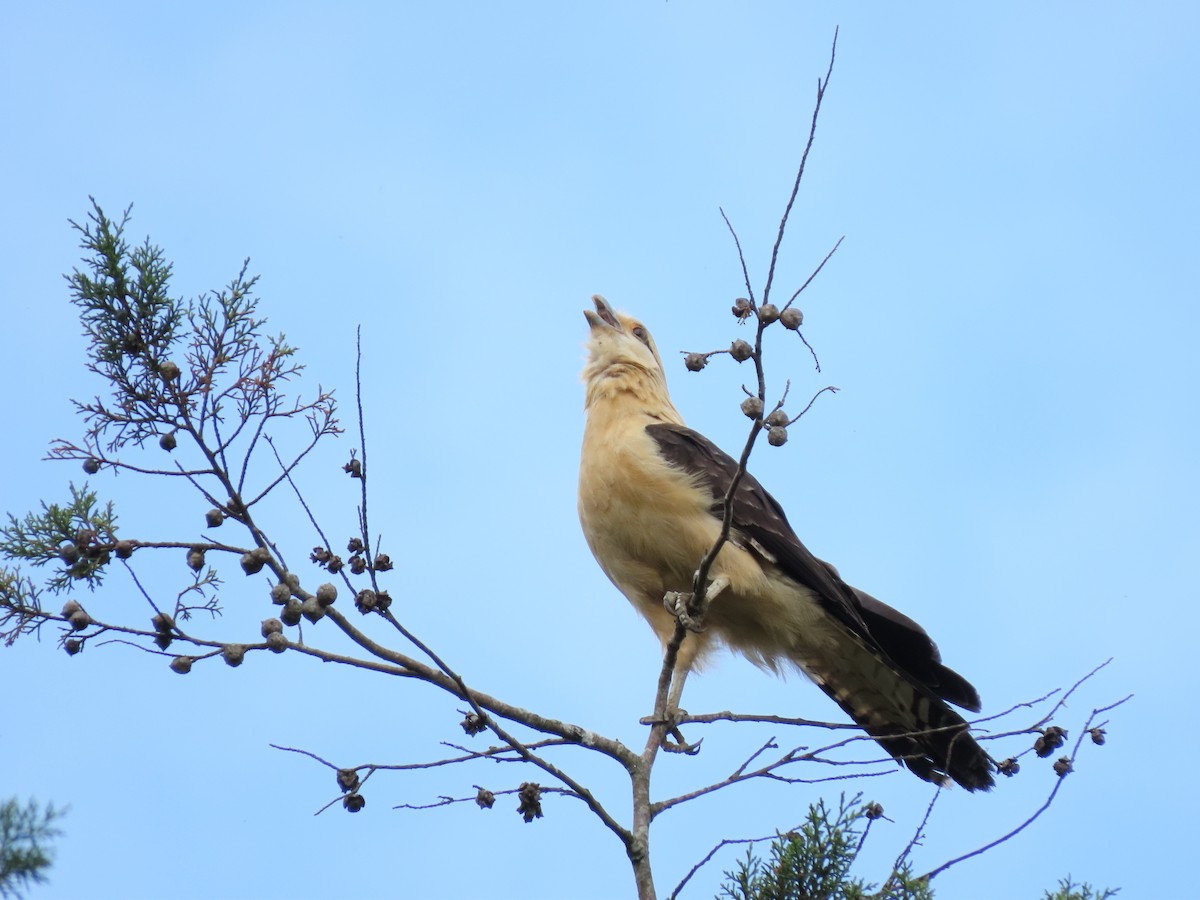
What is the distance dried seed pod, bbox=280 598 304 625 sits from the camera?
12.1 ft

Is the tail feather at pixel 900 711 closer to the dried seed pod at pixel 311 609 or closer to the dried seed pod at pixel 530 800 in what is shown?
the dried seed pod at pixel 530 800

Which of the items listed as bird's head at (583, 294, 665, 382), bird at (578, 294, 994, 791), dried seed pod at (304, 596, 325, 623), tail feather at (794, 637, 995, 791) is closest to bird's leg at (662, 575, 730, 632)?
bird at (578, 294, 994, 791)

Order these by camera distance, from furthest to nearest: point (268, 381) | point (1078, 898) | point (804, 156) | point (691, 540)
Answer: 1. point (691, 540)
2. point (1078, 898)
3. point (268, 381)
4. point (804, 156)

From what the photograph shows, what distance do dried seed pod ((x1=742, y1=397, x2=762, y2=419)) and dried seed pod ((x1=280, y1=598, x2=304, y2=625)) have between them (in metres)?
1.43

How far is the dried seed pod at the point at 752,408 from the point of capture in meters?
3.73

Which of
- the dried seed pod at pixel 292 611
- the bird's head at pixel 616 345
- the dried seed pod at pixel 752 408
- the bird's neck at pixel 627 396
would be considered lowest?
the dried seed pod at pixel 292 611

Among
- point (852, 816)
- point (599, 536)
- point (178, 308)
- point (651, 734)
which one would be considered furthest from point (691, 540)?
point (178, 308)

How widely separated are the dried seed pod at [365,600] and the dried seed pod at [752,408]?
1236 millimetres

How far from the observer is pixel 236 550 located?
3848 mm

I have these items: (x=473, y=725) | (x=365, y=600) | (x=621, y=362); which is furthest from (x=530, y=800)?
(x=621, y=362)

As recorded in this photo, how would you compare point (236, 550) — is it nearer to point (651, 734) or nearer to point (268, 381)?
point (268, 381)

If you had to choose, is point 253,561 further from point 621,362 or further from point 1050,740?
point 621,362

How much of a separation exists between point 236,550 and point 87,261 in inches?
44.6

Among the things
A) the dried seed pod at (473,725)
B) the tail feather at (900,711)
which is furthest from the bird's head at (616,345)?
the dried seed pod at (473,725)
